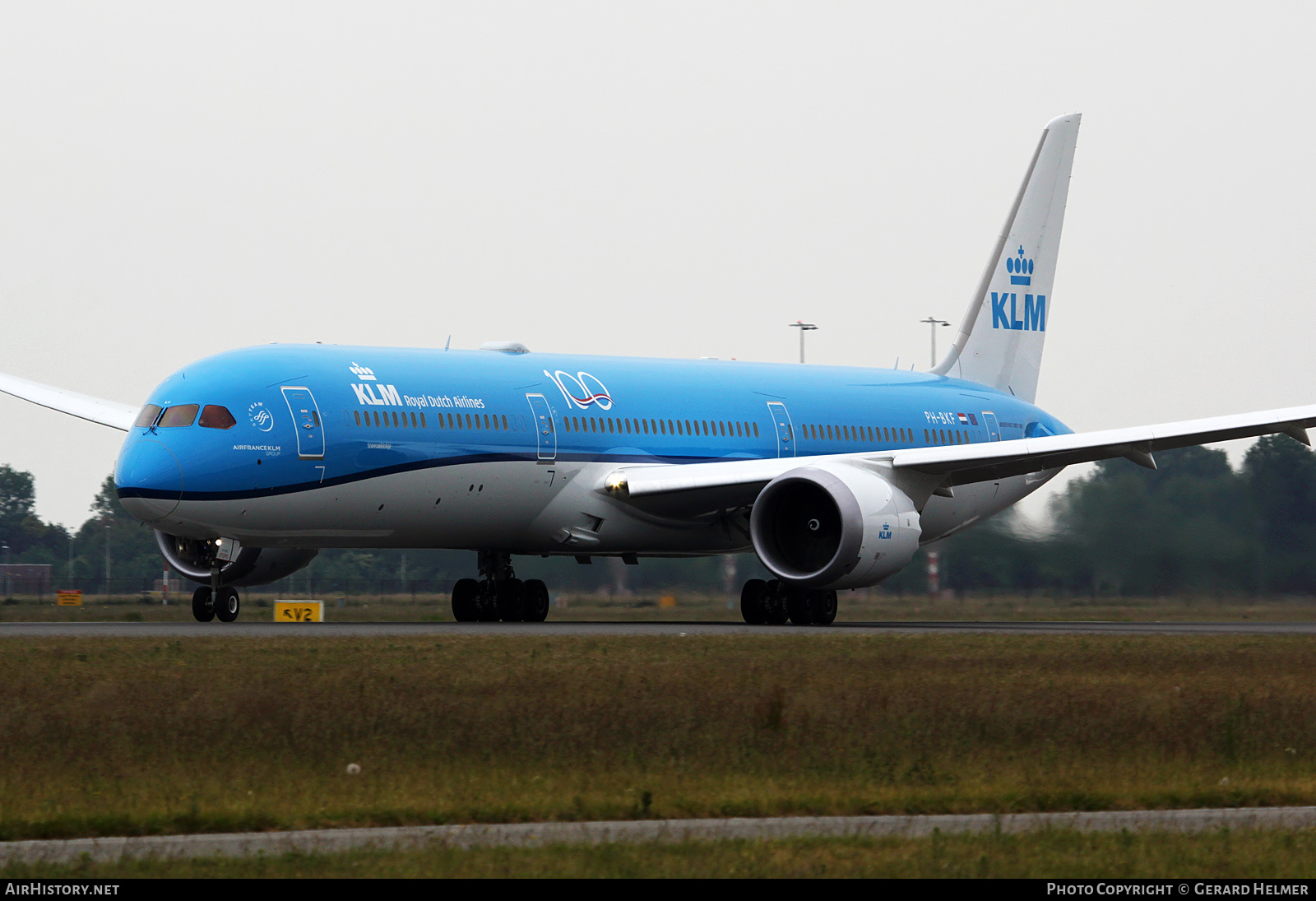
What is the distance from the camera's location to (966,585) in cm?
3778

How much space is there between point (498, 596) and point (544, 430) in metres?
3.66

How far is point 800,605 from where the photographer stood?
29766mm

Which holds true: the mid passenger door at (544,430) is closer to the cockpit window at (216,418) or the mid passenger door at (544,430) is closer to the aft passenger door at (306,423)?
the aft passenger door at (306,423)

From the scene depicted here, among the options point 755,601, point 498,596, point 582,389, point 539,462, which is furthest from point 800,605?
point 498,596

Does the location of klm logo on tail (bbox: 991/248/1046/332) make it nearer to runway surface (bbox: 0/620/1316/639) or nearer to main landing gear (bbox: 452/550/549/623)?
runway surface (bbox: 0/620/1316/639)

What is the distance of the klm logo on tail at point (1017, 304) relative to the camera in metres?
39.7

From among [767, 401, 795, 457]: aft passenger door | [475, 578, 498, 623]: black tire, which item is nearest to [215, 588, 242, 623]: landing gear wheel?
[475, 578, 498, 623]: black tire

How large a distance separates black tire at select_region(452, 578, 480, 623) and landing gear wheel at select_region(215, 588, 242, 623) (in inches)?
159

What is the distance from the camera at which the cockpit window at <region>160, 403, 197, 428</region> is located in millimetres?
25688

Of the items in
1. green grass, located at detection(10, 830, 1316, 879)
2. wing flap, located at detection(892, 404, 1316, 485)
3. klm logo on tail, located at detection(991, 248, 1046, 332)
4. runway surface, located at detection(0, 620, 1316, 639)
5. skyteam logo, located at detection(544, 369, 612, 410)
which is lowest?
green grass, located at detection(10, 830, 1316, 879)

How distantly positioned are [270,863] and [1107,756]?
6693 millimetres

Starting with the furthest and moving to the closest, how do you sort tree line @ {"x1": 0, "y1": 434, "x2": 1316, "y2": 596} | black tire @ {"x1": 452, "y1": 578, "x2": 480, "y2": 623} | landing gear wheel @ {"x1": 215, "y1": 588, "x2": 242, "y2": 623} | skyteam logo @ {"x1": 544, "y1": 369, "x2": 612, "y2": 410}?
tree line @ {"x1": 0, "y1": 434, "x2": 1316, "y2": 596} < black tire @ {"x1": 452, "y1": 578, "x2": 480, "y2": 623} < skyteam logo @ {"x1": 544, "y1": 369, "x2": 612, "y2": 410} < landing gear wheel @ {"x1": 215, "y1": 588, "x2": 242, "y2": 623}

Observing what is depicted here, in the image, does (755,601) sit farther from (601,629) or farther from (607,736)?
(607,736)

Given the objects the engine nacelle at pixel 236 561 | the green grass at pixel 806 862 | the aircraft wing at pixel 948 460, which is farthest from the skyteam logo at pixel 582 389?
the green grass at pixel 806 862
